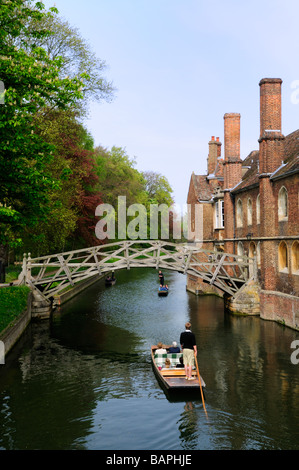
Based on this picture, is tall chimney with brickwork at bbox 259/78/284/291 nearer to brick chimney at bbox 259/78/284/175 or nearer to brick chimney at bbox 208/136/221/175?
brick chimney at bbox 259/78/284/175

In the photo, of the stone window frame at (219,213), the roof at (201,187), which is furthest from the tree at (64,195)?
the stone window frame at (219,213)

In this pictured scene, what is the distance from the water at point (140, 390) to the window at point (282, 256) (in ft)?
9.94

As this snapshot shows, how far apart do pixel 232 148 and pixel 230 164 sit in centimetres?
113

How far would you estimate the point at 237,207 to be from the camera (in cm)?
2795

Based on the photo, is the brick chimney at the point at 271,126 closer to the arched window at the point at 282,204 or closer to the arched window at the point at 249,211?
the arched window at the point at 282,204

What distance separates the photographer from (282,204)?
21.3 meters

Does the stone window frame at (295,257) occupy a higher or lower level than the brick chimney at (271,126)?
lower

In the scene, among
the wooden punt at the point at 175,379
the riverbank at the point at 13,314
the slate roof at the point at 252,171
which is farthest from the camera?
the slate roof at the point at 252,171

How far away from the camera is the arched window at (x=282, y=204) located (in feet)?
69.0

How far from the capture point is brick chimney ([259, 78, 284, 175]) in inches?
872

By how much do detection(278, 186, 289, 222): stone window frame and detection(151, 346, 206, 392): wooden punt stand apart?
35.8ft

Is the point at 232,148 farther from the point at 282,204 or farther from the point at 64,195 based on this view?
the point at 64,195

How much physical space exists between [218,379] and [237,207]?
644 inches

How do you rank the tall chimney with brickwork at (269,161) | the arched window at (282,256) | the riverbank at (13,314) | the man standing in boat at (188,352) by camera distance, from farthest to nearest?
the tall chimney with brickwork at (269,161) < the arched window at (282,256) < the riverbank at (13,314) < the man standing in boat at (188,352)
